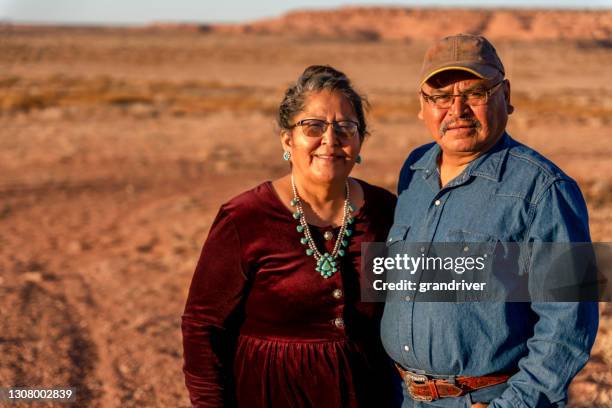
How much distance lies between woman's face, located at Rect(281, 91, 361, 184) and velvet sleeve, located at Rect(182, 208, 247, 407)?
336 millimetres

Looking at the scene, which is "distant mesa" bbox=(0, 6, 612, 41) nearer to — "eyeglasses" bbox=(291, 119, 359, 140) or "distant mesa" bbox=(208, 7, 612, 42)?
"distant mesa" bbox=(208, 7, 612, 42)

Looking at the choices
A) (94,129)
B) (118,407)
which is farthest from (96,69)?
(118,407)

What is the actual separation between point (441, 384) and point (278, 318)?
61 cm

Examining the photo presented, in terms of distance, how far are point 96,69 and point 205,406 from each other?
53089mm

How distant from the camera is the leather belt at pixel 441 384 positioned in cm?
236

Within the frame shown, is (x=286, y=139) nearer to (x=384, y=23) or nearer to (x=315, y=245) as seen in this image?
(x=315, y=245)

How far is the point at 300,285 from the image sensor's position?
8.82 feet

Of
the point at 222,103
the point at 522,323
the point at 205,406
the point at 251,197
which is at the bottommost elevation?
the point at 205,406

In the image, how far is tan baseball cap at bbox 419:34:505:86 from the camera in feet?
7.80

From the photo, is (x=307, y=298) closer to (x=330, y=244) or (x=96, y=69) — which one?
(x=330, y=244)

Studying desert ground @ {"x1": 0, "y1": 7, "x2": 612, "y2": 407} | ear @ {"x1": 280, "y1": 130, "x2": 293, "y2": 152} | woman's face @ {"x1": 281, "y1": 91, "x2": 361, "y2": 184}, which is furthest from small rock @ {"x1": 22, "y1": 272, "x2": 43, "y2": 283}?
woman's face @ {"x1": 281, "y1": 91, "x2": 361, "y2": 184}

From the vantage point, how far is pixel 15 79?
1423 inches

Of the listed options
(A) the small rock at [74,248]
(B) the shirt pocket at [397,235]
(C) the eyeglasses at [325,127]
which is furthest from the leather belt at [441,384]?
(A) the small rock at [74,248]

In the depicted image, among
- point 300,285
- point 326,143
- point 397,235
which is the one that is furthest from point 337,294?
point 326,143
